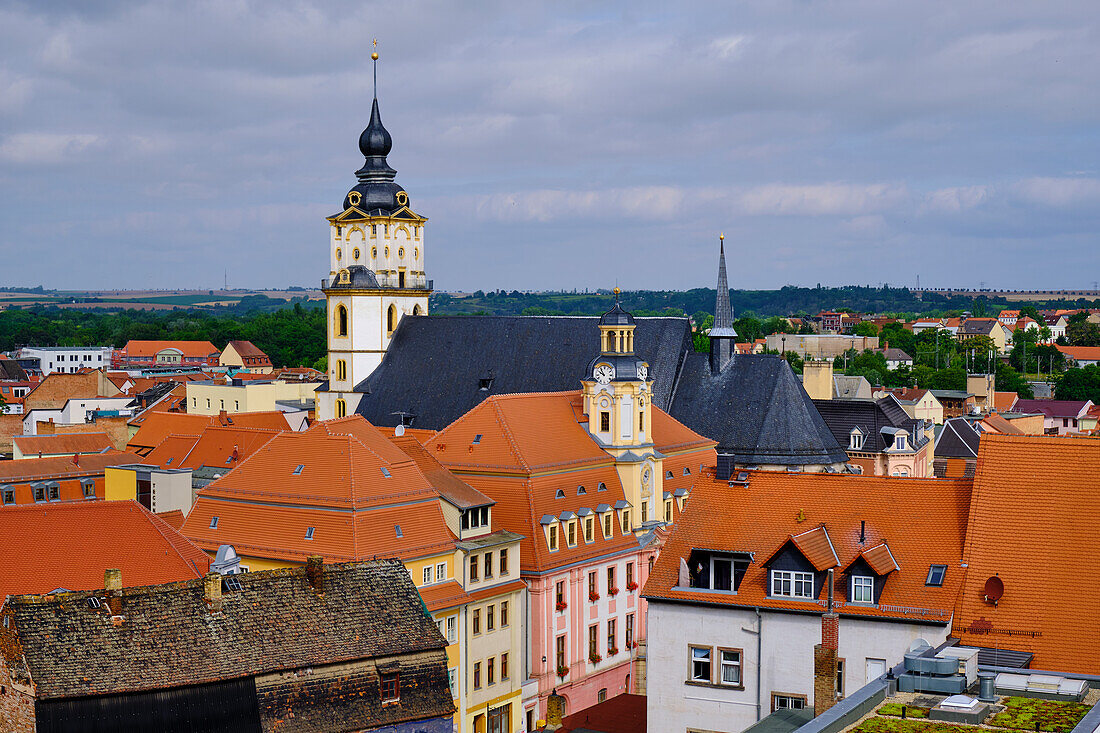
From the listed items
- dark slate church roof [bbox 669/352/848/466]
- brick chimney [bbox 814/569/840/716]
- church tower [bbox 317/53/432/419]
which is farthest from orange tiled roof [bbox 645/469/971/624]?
church tower [bbox 317/53/432/419]

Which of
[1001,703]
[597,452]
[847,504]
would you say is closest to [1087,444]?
[847,504]

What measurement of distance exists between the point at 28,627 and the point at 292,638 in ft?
22.1

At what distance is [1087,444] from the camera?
36719mm

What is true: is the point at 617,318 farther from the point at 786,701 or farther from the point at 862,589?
the point at 786,701

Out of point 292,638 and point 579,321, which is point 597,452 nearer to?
point 579,321

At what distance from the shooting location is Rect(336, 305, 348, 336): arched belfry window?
88.8 m

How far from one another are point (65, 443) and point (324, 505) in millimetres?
54858

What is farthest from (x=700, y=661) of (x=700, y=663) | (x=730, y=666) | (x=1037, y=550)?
(x=1037, y=550)

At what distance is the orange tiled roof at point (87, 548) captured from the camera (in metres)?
48.9

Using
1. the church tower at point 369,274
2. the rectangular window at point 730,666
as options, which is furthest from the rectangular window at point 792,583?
the church tower at point 369,274

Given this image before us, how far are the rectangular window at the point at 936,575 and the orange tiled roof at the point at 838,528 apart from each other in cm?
13

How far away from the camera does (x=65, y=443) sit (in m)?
99.9

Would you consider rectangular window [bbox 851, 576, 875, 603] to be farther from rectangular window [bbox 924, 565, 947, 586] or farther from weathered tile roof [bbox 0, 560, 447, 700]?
weathered tile roof [bbox 0, 560, 447, 700]

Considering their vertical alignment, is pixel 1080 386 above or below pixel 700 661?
above
